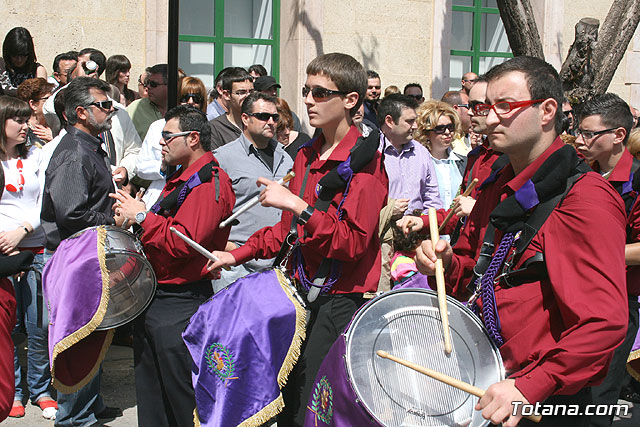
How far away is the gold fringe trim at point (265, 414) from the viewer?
3.91 meters

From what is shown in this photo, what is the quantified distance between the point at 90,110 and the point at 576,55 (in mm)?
6182

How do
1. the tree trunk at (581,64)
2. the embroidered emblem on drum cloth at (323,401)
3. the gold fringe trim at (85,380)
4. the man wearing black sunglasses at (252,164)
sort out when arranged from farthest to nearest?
1. the tree trunk at (581,64)
2. the man wearing black sunglasses at (252,164)
3. the gold fringe trim at (85,380)
4. the embroidered emblem on drum cloth at (323,401)

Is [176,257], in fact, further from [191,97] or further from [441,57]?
[441,57]

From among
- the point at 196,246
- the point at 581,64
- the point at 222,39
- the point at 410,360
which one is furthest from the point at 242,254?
the point at 222,39

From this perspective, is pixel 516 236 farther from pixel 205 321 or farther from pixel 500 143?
pixel 205 321

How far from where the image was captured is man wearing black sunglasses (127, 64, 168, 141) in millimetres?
7816

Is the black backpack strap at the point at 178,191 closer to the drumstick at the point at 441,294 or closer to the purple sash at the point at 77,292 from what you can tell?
the purple sash at the point at 77,292

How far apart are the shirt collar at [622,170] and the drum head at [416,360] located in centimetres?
218

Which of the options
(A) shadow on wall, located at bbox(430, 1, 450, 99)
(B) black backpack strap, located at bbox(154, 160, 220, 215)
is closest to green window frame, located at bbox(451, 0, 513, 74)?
(A) shadow on wall, located at bbox(430, 1, 450, 99)

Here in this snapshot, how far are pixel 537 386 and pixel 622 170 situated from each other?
2580 mm

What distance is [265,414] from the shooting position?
3.91 meters

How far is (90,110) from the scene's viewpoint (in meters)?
5.40

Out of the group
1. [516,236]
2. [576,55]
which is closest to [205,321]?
[516,236]

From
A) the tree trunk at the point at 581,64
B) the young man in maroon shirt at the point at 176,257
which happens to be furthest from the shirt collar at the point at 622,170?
the tree trunk at the point at 581,64
